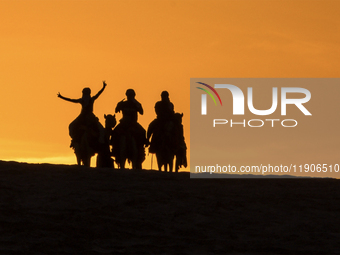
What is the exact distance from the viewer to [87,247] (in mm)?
10625

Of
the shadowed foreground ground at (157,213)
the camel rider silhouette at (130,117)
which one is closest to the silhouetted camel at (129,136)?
the camel rider silhouette at (130,117)

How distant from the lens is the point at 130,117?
20.9 m

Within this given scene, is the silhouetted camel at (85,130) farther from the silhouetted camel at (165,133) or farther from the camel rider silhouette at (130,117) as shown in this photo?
the silhouetted camel at (165,133)

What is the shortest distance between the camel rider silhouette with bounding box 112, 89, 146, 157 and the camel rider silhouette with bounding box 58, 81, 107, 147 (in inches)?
29.4

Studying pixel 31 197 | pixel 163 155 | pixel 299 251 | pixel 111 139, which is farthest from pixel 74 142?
pixel 299 251

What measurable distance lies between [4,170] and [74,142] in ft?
16.5

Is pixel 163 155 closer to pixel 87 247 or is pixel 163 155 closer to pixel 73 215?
pixel 73 215

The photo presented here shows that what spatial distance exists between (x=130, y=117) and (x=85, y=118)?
142 cm

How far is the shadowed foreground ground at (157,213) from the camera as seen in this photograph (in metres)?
10.9

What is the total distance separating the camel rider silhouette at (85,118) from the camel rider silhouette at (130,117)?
0.75m

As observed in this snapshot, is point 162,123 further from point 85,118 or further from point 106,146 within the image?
point 85,118

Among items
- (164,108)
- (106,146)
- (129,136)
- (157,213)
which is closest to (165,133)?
(164,108)

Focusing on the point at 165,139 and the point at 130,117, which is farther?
the point at 165,139

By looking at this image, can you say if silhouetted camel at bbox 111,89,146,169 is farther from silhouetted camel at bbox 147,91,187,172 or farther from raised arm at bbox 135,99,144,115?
silhouetted camel at bbox 147,91,187,172
